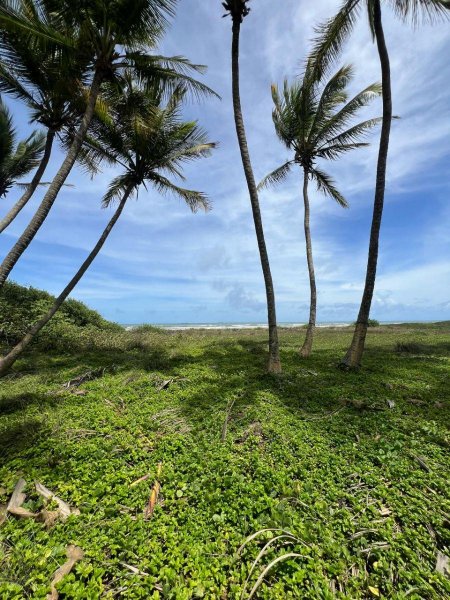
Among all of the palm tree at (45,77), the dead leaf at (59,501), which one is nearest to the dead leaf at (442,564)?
the dead leaf at (59,501)

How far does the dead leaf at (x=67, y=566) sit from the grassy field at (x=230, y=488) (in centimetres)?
5

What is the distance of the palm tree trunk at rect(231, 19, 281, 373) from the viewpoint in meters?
7.23

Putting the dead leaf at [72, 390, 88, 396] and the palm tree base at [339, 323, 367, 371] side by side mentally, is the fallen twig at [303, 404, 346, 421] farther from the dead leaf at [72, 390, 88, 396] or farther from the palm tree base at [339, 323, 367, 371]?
the dead leaf at [72, 390, 88, 396]

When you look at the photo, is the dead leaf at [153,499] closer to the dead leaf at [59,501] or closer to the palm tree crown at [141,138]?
the dead leaf at [59,501]

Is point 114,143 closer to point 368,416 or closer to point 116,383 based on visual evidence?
point 116,383

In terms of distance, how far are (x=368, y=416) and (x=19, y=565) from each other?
502 cm

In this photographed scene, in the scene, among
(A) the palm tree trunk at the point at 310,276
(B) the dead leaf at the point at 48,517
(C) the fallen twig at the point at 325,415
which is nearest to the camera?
(B) the dead leaf at the point at 48,517

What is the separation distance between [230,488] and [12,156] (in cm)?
1717

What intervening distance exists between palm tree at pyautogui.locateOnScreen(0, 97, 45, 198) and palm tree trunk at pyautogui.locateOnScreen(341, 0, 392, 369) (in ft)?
46.0

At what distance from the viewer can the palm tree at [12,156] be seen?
12.4 metres

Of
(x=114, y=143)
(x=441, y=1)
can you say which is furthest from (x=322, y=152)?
(x=114, y=143)

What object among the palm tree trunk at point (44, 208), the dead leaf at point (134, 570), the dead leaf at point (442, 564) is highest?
the palm tree trunk at point (44, 208)

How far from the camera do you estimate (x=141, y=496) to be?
10.7ft

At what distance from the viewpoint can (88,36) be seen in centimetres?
639
